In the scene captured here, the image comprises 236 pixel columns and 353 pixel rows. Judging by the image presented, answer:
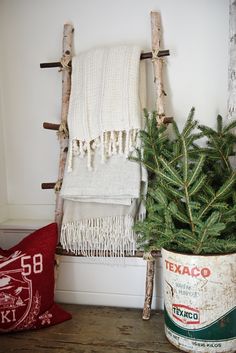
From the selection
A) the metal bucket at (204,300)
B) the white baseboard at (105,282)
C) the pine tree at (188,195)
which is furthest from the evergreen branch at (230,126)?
the white baseboard at (105,282)

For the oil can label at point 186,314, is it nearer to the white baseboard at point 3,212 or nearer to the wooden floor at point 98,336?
the wooden floor at point 98,336

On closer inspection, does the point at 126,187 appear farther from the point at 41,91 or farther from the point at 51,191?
the point at 41,91

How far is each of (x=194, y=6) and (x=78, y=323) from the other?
151 cm

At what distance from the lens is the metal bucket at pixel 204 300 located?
4.08ft

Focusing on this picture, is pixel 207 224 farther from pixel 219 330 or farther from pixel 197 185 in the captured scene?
pixel 219 330

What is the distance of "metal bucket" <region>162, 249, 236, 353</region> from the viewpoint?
4.08 ft

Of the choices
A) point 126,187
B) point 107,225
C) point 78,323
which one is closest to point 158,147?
point 126,187

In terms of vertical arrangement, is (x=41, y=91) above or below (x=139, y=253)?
above

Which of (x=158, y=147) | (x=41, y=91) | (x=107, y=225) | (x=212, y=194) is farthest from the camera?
(x=41, y=91)

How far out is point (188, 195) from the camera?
123 cm

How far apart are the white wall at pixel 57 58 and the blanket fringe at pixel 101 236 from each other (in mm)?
292

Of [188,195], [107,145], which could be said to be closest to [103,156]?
[107,145]

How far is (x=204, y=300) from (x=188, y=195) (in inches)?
15.4

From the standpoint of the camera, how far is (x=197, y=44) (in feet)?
5.10
